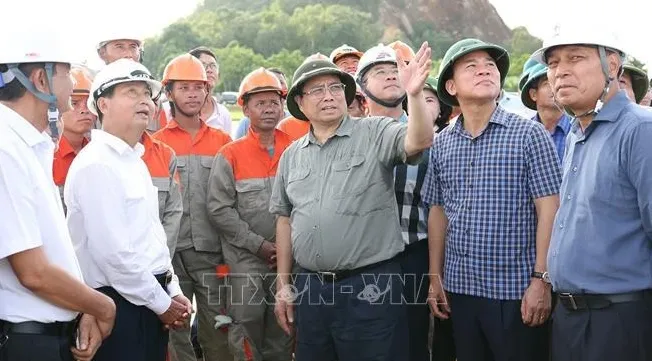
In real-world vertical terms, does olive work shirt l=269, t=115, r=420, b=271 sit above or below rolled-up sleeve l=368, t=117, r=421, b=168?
below

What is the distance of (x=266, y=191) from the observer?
5.46 m

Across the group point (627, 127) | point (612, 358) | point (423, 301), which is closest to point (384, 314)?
point (423, 301)

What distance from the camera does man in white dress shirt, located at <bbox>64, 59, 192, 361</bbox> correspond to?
3611 millimetres

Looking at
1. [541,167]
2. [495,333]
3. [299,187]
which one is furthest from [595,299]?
[299,187]

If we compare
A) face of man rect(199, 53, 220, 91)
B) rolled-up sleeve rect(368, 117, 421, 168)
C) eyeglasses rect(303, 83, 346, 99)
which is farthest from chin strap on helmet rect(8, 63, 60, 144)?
face of man rect(199, 53, 220, 91)

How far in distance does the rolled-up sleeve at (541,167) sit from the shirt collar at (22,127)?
8.14 feet

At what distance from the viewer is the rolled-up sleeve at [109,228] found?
359cm

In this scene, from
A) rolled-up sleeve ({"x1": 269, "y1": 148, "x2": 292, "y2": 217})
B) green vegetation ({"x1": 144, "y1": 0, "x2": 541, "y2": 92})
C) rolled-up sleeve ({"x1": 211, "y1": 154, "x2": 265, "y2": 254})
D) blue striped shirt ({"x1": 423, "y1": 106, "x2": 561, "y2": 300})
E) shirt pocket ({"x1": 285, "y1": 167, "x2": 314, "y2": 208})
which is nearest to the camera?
blue striped shirt ({"x1": 423, "y1": 106, "x2": 561, "y2": 300})

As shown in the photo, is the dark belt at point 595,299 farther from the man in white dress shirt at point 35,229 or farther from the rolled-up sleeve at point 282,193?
the man in white dress shirt at point 35,229

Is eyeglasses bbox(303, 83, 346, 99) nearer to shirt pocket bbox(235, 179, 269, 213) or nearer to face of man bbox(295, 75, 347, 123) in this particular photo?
face of man bbox(295, 75, 347, 123)

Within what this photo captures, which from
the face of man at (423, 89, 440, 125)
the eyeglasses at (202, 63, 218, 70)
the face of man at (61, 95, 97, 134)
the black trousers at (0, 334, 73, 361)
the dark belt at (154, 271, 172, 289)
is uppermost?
the eyeglasses at (202, 63, 218, 70)

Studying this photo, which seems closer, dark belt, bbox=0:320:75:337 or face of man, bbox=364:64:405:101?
dark belt, bbox=0:320:75:337

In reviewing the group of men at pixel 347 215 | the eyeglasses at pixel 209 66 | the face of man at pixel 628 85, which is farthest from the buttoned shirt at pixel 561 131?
the eyeglasses at pixel 209 66

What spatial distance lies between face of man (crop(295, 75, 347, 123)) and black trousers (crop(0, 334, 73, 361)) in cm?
201
